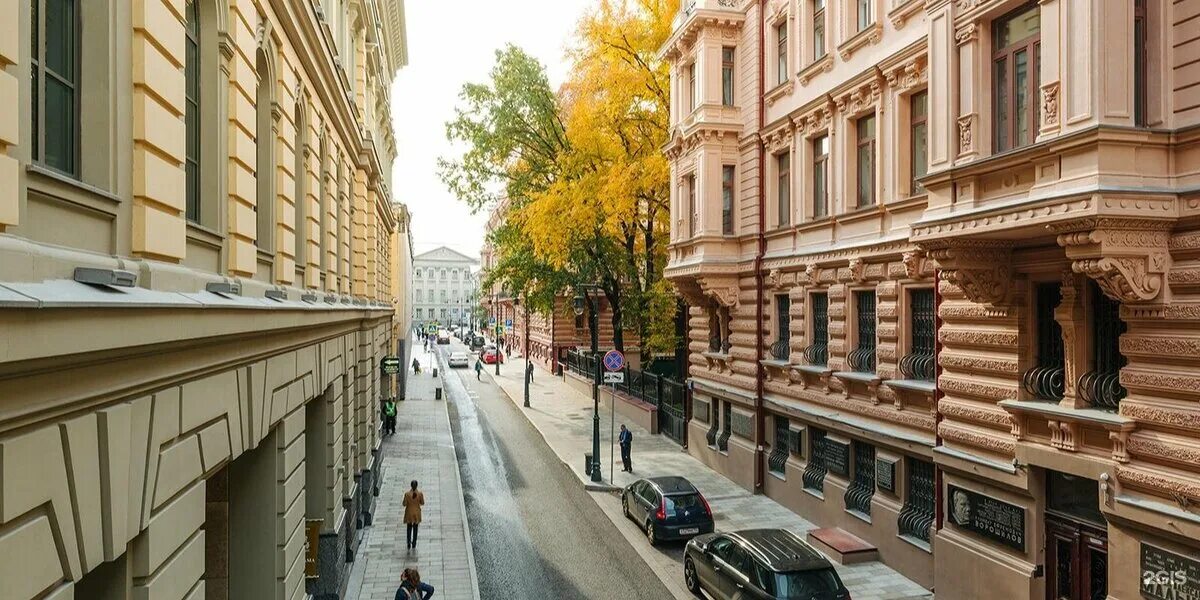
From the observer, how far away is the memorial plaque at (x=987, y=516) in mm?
11977

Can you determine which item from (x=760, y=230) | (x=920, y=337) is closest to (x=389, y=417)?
(x=760, y=230)

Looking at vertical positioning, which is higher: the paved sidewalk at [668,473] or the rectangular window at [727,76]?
the rectangular window at [727,76]

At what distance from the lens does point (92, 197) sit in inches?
180

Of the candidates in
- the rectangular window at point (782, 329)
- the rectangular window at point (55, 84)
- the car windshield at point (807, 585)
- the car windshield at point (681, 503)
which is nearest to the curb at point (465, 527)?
the car windshield at point (681, 503)

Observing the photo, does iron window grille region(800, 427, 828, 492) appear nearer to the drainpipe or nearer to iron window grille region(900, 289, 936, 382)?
the drainpipe

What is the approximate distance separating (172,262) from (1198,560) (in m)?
11.2

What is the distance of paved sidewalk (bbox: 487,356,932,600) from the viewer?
14656mm

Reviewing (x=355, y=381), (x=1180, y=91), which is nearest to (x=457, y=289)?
(x=355, y=381)

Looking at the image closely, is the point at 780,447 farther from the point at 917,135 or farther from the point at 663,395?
the point at 663,395

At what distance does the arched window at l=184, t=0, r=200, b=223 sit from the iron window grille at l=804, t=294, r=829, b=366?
14552mm

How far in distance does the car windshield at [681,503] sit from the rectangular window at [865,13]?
1100cm

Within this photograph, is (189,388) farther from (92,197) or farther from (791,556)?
(791,556)

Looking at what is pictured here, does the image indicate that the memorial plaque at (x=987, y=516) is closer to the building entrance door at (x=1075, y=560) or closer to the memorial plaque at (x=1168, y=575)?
the building entrance door at (x=1075, y=560)

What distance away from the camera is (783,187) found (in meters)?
20.8
